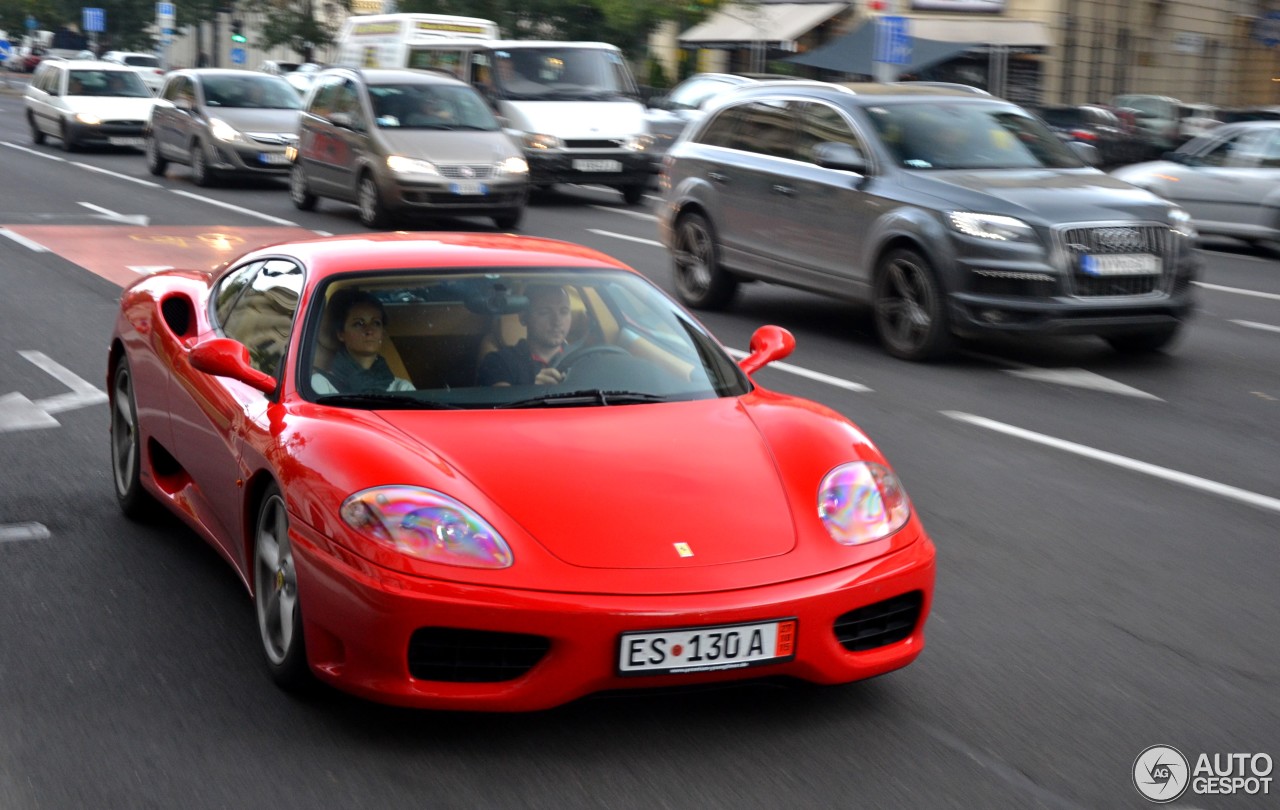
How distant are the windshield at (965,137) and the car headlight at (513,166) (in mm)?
8093

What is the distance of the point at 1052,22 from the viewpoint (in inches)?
1670

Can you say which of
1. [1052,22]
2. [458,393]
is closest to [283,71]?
[1052,22]

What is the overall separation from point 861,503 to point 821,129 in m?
7.82

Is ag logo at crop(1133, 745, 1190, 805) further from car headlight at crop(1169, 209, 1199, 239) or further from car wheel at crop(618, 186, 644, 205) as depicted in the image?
car wheel at crop(618, 186, 644, 205)

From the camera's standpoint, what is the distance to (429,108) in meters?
20.1

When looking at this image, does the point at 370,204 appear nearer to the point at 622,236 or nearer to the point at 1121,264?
the point at 622,236

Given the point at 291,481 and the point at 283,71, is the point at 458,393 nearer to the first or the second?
the point at 291,481

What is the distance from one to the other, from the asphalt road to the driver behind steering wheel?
1064 mm

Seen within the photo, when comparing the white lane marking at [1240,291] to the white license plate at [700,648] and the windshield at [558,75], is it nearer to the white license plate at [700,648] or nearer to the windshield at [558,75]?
the windshield at [558,75]

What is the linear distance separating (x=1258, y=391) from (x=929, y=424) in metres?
2.65

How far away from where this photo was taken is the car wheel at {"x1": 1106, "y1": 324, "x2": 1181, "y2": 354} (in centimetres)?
1125

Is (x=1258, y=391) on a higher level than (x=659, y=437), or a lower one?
lower

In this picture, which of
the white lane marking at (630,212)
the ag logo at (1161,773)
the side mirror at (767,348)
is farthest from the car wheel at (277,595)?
the white lane marking at (630,212)

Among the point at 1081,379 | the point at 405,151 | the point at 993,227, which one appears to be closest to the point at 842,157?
the point at 993,227
